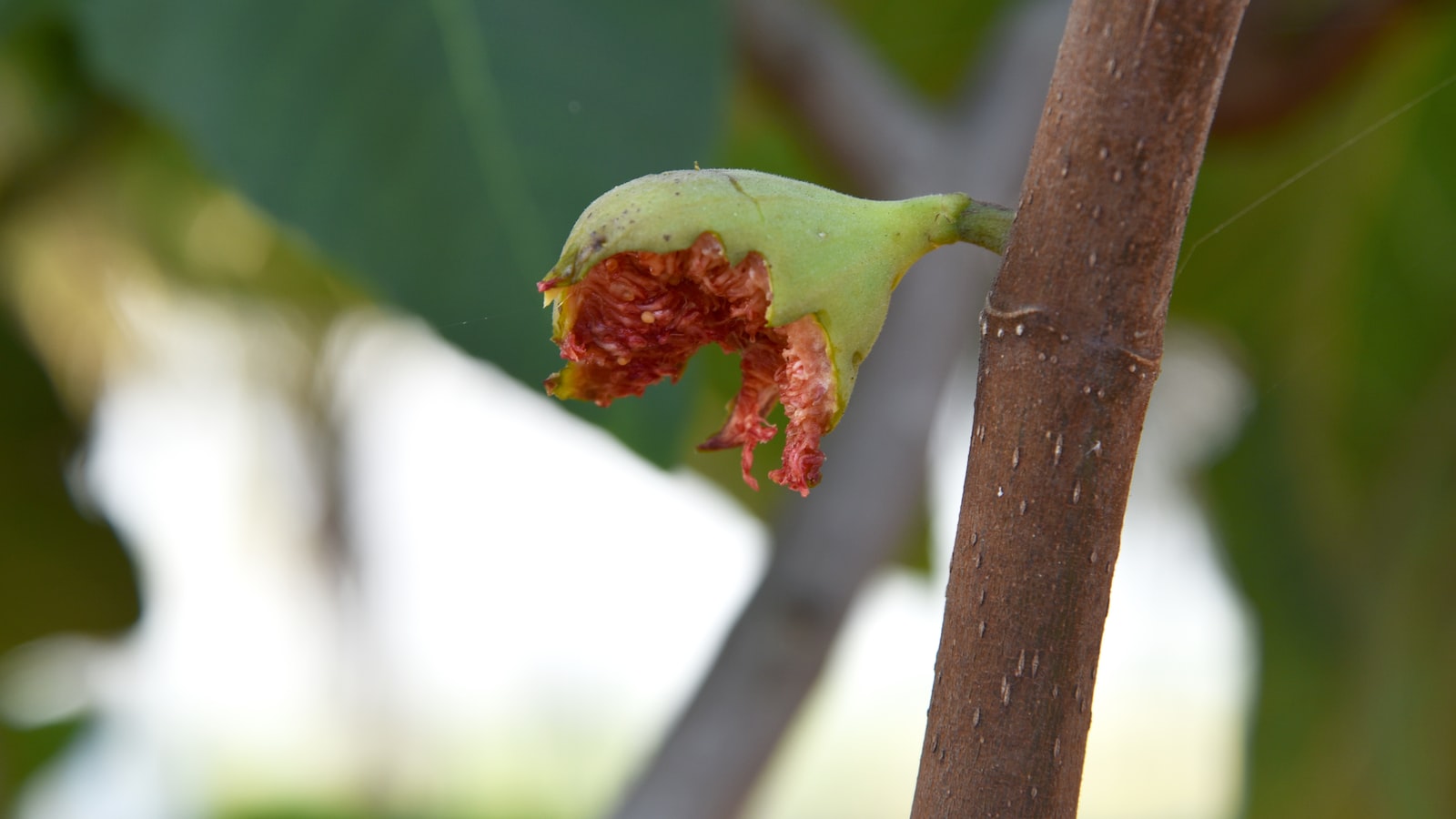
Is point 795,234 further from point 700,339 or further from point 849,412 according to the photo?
point 849,412

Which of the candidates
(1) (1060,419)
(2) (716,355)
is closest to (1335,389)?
(2) (716,355)

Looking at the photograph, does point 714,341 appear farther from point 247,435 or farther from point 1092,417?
point 247,435

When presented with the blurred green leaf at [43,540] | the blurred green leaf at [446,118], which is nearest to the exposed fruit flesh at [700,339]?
the blurred green leaf at [446,118]

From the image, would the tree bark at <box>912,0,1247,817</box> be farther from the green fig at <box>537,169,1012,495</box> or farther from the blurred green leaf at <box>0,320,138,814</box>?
the blurred green leaf at <box>0,320,138,814</box>

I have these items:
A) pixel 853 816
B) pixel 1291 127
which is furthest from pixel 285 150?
pixel 853 816

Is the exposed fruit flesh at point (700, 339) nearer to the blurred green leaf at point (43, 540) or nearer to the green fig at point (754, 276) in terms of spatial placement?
the green fig at point (754, 276)

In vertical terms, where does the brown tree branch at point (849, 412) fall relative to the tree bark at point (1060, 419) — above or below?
above

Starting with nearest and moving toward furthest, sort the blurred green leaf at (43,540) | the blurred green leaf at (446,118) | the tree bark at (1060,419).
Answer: the tree bark at (1060,419)
the blurred green leaf at (446,118)
the blurred green leaf at (43,540)
